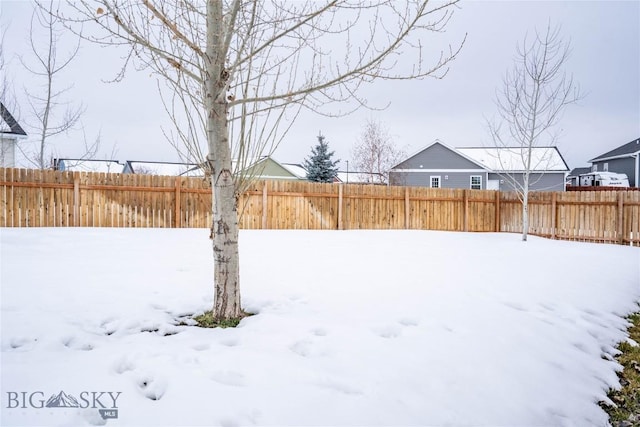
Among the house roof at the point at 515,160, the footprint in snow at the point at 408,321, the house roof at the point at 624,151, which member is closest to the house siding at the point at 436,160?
the house roof at the point at 515,160

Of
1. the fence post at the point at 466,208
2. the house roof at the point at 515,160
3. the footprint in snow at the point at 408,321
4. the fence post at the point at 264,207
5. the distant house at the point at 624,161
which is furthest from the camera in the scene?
the distant house at the point at 624,161

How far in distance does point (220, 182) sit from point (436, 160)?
24201 millimetres

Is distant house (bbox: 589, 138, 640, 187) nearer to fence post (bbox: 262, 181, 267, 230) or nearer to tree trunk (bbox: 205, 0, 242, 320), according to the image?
fence post (bbox: 262, 181, 267, 230)

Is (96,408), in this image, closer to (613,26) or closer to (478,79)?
A: (613,26)

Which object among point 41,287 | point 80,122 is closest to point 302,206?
point 80,122

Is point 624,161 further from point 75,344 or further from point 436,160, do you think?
point 75,344

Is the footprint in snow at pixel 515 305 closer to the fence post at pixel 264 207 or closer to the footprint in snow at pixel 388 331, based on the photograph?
the footprint in snow at pixel 388 331

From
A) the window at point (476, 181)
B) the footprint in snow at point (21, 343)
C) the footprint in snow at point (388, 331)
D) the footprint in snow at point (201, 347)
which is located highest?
the window at point (476, 181)

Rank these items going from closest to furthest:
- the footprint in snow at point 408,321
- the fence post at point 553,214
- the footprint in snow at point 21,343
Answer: the footprint in snow at point 21,343 < the footprint in snow at point 408,321 < the fence post at point 553,214

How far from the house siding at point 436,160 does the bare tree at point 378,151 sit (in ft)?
4.34

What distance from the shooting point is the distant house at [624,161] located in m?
26.9

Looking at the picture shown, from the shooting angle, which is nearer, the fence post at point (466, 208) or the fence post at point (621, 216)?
the fence post at point (621, 216)

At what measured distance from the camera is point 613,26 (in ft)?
38.0

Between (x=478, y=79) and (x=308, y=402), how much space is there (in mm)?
17163
